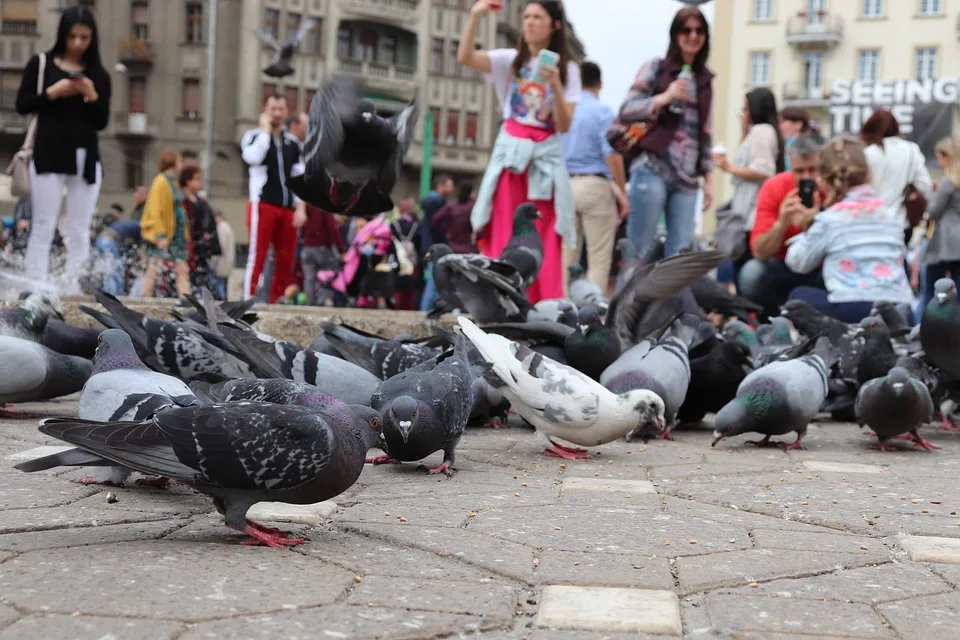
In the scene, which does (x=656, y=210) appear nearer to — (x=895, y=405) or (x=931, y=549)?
(x=895, y=405)

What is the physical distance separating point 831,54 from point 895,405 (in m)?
49.3

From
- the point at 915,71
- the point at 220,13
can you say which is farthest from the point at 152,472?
the point at 915,71

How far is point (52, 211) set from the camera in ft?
24.9

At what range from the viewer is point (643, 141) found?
737cm

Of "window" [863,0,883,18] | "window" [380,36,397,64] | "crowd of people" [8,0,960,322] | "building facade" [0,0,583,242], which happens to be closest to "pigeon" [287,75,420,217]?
"crowd of people" [8,0,960,322]

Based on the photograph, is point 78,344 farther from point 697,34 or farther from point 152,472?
point 697,34

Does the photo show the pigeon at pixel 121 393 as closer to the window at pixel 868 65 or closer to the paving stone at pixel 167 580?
the paving stone at pixel 167 580

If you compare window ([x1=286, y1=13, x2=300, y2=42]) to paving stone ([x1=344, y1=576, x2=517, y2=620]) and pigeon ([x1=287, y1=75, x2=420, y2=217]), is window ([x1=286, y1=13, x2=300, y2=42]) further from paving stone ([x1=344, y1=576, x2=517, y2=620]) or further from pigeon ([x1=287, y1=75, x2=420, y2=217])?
paving stone ([x1=344, y1=576, x2=517, y2=620])

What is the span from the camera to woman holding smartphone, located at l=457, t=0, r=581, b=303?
7297mm

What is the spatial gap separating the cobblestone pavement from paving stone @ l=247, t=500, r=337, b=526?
10 mm

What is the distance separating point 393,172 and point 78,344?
79.6 inches

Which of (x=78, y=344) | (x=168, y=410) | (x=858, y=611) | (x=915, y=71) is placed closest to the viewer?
(x=858, y=611)

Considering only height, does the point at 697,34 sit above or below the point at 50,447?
above

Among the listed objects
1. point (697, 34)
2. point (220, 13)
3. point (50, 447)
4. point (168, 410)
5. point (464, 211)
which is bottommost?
point (50, 447)
